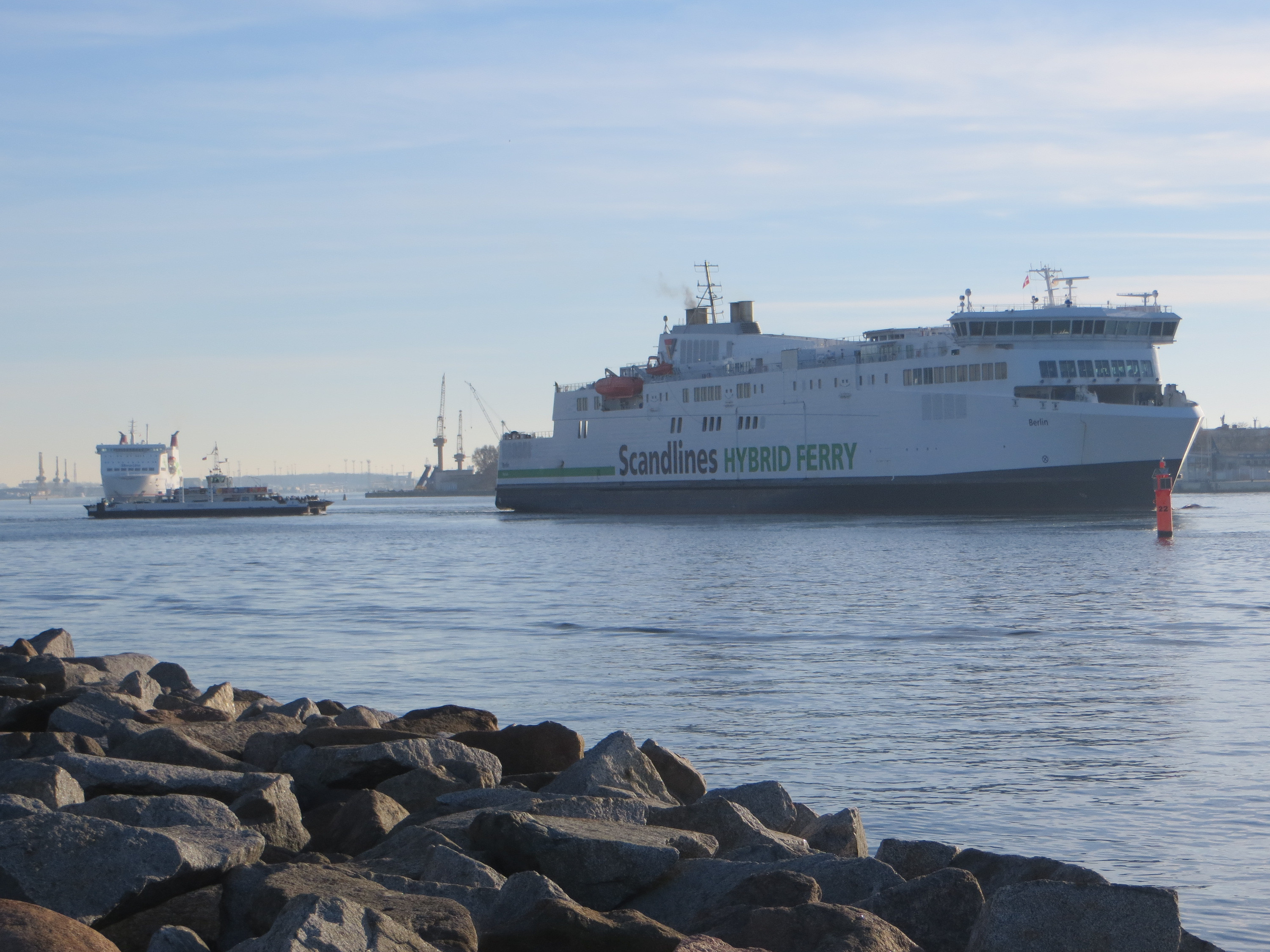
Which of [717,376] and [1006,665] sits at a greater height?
[717,376]

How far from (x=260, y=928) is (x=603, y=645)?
11.9 m

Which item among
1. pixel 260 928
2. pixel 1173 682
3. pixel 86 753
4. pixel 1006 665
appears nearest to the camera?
pixel 260 928

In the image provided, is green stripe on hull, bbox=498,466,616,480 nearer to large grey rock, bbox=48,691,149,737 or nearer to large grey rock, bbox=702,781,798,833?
large grey rock, bbox=48,691,149,737

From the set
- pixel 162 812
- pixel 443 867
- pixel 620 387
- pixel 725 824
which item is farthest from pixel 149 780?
pixel 620 387

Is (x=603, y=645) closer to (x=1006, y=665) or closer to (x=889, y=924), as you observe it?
(x=1006, y=665)

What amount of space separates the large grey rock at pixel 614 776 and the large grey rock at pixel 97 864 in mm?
2231

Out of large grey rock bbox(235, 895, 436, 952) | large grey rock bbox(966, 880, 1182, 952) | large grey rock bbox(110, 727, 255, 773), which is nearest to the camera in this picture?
large grey rock bbox(235, 895, 436, 952)

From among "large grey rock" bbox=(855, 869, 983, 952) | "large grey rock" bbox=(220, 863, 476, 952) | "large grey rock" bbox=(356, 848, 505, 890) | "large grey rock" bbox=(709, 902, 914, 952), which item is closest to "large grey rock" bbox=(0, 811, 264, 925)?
"large grey rock" bbox=(220, 863, 476, 952)

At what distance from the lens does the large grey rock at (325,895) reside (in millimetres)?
4543

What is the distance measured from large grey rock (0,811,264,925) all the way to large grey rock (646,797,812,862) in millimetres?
2124

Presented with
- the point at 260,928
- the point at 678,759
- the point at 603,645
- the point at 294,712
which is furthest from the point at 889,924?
the point at 603,645

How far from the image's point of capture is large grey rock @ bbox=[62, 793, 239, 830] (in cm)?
566

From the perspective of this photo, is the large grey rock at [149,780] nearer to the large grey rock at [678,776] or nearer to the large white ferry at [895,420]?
the large grey rock at [678,776]

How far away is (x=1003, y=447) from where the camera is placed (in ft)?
164
